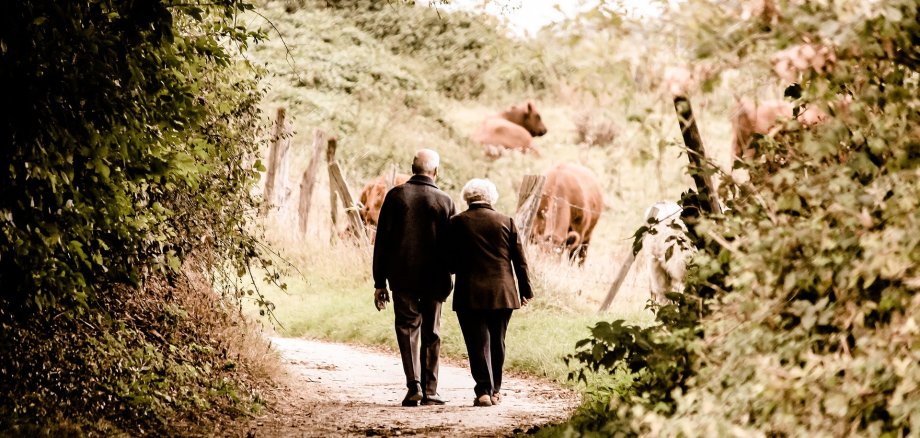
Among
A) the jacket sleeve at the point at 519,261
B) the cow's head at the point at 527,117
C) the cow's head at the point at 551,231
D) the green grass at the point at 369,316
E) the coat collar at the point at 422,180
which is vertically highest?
the cow's head at the point at 527,117

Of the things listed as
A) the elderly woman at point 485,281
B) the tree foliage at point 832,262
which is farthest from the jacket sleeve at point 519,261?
the tree foliage at point 832,262

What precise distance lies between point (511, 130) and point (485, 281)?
25695mm

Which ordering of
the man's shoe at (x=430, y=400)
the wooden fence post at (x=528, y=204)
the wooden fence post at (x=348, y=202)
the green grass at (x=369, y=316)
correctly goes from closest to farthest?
the man's shoe at (x=430, y=400) < the green grass at (x=369, y=316) < the wooden fence post at (x=528, y=204) < the wooden fence post at (x=348, y=202)

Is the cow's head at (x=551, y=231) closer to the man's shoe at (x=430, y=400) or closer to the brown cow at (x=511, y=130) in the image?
the man's shoe at (x=430, y=400)

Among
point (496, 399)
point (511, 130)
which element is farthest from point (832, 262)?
point (511, 130)

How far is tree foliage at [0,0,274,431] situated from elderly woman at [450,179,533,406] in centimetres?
170

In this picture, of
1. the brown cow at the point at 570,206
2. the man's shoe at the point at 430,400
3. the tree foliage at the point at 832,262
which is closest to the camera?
the tree foliage at the point at 832,262

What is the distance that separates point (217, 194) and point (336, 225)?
411 inches

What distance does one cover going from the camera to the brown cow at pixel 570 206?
753 inches

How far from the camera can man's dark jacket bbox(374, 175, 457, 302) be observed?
8.49 meters

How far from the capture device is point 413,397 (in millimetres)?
8492

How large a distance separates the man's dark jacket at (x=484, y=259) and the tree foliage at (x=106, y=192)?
168cm

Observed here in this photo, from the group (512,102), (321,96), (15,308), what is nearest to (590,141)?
(512,102)

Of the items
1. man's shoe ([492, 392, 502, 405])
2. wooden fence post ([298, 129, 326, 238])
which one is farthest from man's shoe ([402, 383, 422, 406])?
wooden fence post ([298, 129, 326, 238])
